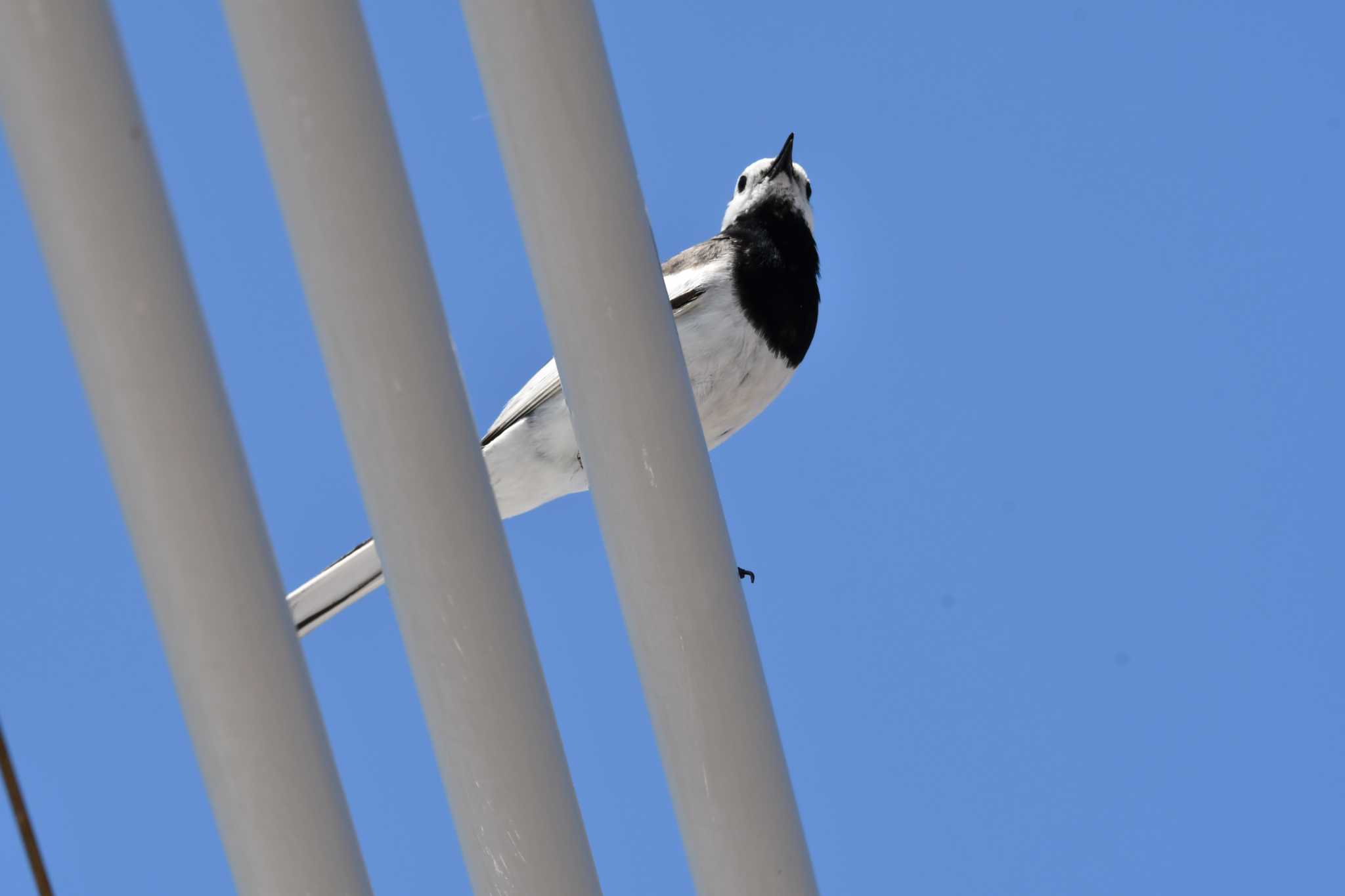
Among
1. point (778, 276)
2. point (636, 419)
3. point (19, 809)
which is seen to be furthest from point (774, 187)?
point (19, 809)

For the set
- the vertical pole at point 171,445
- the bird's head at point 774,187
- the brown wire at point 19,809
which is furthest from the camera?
the bird's head at point 774,187

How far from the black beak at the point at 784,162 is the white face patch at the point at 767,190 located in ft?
0.05

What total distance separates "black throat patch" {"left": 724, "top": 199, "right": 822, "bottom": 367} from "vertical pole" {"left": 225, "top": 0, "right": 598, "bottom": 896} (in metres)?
2.59

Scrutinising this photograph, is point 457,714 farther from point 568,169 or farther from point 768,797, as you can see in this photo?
point 568,169

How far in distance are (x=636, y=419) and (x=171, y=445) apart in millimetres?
635

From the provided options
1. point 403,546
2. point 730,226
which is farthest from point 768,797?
point 730,226

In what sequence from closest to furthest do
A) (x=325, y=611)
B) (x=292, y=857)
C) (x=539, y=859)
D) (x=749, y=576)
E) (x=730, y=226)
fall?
(x=292, y=857) < (x=539, y=859) < (x=325, y=611) < (x=749, y=576) < (x=730, y=226)

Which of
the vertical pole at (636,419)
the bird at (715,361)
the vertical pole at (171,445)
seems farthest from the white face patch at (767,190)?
the vertical pole at (171,445)

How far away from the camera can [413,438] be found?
2.22 metres

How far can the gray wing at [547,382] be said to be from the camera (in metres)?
4.71

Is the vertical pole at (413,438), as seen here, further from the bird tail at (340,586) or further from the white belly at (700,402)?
the white belly at (700,402)

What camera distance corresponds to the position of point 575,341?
230 centimetres

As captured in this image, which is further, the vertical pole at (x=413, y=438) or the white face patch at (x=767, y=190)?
the white face patch at (x=767, y=190)

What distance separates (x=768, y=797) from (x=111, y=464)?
1.09 m
